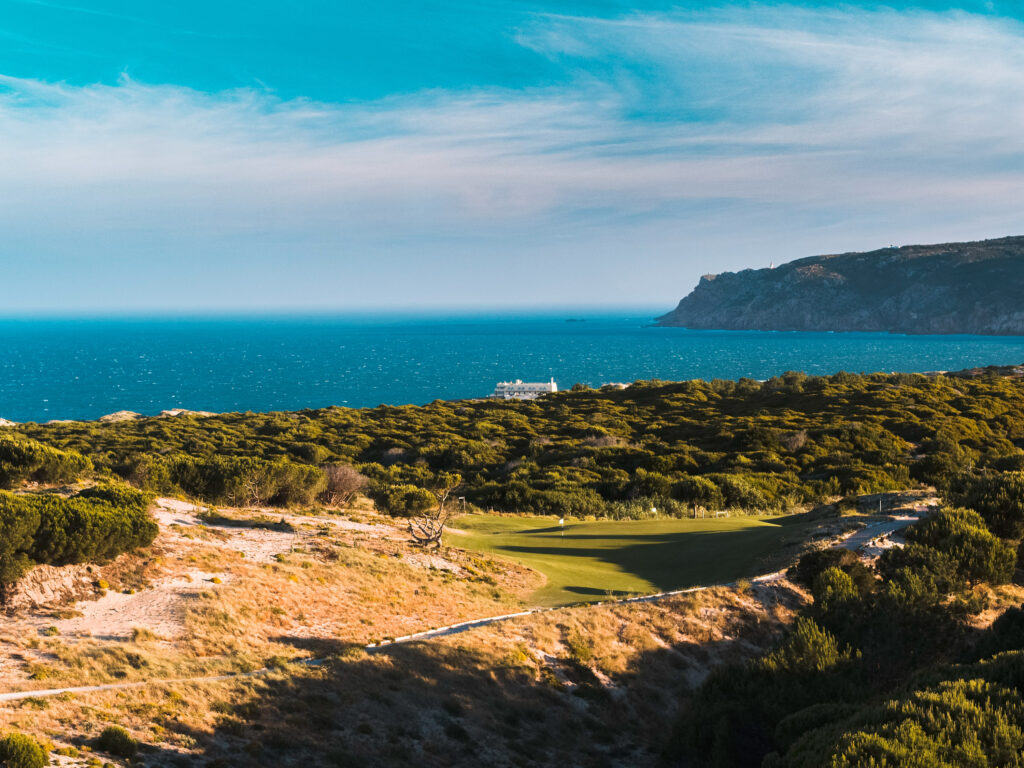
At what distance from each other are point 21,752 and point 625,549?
47.3 feet

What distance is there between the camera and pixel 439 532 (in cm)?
1803

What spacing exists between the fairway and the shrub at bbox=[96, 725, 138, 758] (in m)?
8.81

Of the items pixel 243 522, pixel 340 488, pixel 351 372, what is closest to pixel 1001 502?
pixel 243 522

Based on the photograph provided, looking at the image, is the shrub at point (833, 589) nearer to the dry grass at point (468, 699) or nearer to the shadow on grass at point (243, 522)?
the dry grass at point (468, 699)

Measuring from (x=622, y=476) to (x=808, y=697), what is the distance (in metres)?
23.3

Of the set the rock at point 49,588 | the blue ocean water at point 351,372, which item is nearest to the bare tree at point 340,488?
the rock at point 49,588

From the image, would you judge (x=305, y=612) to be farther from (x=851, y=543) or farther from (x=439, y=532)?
(x=851, y=543)

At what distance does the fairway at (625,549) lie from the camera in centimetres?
1616

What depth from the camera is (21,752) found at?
6.64m

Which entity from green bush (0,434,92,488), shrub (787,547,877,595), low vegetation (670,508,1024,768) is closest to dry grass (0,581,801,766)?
shrub (787,547,877,595)

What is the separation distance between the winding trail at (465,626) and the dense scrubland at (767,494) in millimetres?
955

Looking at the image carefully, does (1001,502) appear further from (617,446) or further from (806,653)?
(617,446)

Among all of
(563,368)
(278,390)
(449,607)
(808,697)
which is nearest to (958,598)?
(808,697)

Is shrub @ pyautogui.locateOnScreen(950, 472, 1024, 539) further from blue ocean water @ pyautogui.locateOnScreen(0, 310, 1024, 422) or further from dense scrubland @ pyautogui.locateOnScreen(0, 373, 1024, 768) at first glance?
blue ocean water @ pyautogui.locateOnScreen(0, 310, 1024, 422)
